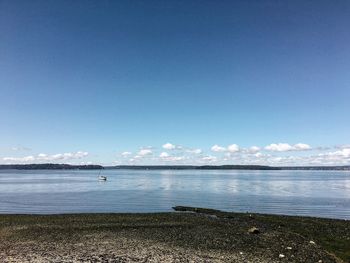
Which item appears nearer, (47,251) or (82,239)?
Result: (47,251)

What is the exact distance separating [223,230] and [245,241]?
5606mm

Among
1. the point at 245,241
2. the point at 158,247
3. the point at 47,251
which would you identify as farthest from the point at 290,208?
the point at 47,251

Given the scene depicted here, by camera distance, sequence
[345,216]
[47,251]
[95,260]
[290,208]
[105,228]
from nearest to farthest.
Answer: [95,260] < [47,251] < [105,228] < [345,216] < [290,208]

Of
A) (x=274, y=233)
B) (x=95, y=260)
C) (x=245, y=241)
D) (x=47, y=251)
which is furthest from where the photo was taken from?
(x=274, y=233)

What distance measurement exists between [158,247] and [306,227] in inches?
688

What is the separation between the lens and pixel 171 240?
29.6 m

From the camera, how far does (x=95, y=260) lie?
22.4 metres

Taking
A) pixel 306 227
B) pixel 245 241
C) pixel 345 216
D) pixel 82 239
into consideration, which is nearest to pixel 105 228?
pixel 82 239

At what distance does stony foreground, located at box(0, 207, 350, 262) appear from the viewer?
23781mm

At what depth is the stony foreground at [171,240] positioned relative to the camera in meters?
23.8

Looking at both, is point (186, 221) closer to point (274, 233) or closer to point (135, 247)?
point (274, 233)

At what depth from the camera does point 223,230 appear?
34906 millimetres

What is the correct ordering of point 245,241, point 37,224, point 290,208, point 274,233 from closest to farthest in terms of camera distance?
point 245,241
point 274,233
point 37,224
point 290,208

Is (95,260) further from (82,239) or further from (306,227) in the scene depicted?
(306,227)
